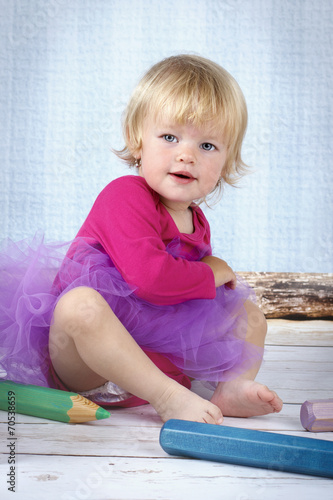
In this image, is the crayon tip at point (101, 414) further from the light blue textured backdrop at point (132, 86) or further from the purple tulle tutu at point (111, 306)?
the light blue textured backdrop at point (132, 86)

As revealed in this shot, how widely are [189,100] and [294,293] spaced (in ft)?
2.39

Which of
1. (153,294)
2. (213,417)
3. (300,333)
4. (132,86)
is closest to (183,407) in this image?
(213,417)

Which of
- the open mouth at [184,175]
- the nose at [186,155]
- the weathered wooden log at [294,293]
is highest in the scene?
the nose at [186,155]

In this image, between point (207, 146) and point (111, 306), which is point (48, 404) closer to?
point (111, 306)

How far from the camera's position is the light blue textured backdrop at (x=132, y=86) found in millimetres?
1302

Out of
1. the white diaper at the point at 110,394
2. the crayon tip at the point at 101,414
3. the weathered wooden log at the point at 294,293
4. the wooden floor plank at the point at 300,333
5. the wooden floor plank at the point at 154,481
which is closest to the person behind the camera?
the wooden floor plank at the point at 154,481

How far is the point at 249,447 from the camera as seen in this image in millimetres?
555

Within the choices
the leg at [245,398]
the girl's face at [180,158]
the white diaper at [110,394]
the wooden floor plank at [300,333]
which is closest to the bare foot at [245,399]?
the leg at [245,398]

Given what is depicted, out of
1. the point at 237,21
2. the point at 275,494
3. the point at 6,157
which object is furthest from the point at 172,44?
the point at 275,494

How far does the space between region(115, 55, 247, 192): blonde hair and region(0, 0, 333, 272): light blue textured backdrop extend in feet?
1.51

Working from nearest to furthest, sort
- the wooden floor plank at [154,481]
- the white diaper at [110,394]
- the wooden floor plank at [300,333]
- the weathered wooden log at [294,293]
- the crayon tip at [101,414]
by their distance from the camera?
the wooden floor plank at [154,481] → the crayon tip at [101,414] → the white diaper at [110,394] → the wooden floor plank at [300,333] → the weathered wooden log at [294,293]

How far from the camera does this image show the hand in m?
0.86

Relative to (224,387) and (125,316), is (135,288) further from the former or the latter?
(224,387)

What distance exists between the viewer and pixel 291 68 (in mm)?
1341
